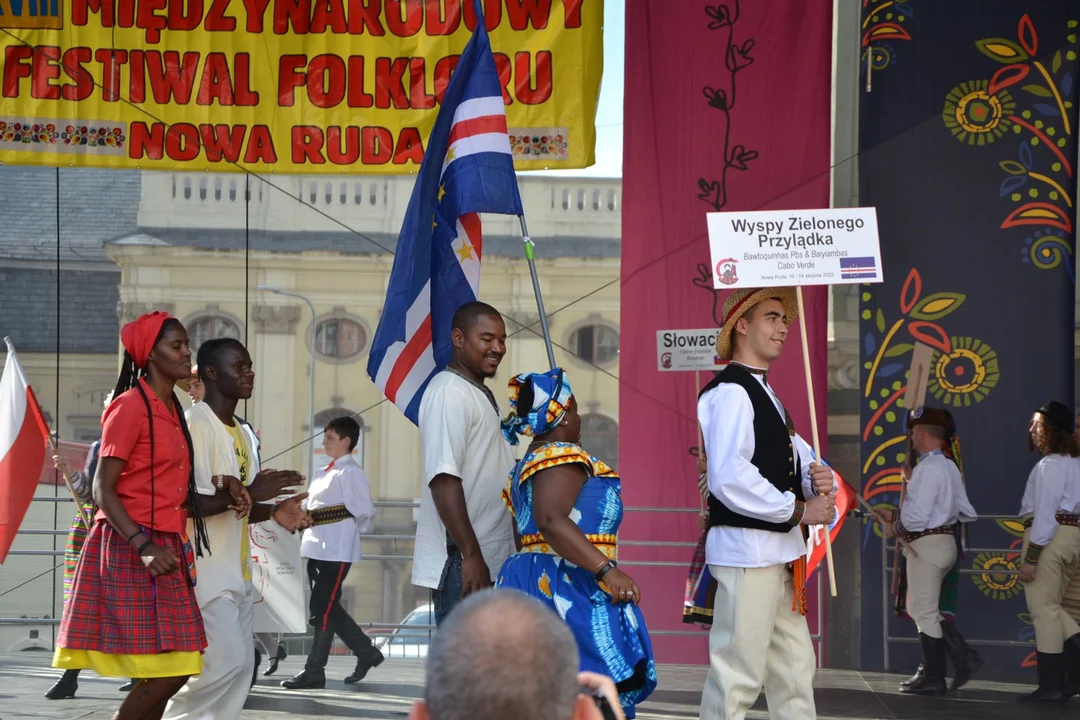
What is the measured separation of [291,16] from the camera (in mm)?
7125

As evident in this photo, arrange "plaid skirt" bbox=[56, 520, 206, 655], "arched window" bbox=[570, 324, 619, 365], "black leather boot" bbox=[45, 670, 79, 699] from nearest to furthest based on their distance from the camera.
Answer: "plaid skirt" bbox=[56, 520, 206, 655] < "black leather boot" bbox=[45, 670, 79, 699] < "arched window" bbox=[570, 324, 619, 365]

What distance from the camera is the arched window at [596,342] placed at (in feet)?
147

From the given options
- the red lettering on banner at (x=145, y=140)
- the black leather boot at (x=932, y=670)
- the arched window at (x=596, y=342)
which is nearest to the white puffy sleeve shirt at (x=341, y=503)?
the red lettering on banner at (x=145, y=140)

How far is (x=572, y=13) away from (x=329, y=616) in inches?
132

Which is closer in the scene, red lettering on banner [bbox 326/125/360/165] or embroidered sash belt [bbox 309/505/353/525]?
embroidered sash belt [bbox 309/505/353/525]

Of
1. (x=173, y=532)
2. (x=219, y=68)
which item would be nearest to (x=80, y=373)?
(x=219, y=68)

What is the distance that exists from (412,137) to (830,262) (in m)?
3.03

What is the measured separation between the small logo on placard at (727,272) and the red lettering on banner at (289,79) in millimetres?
3331

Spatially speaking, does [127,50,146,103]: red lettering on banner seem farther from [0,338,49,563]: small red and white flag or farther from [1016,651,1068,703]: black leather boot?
[1016,651,1068,703]: black leather boot

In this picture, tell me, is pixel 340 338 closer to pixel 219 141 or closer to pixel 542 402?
pixel 219 141

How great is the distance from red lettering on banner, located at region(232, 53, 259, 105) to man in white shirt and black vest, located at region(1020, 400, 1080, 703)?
4.27 meters

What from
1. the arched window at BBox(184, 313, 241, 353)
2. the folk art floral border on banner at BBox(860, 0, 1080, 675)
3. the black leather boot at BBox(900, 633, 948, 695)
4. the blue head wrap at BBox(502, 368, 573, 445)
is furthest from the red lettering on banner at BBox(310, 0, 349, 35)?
the arched window at BBox(184, 313, 241, 353)

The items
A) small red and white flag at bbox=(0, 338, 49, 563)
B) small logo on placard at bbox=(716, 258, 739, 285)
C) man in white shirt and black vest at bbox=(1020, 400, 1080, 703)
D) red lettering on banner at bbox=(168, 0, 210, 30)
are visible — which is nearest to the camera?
small logo on placard at bbox=(716, 258, 739, 285)

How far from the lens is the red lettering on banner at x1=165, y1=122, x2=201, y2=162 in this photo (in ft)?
23.0
